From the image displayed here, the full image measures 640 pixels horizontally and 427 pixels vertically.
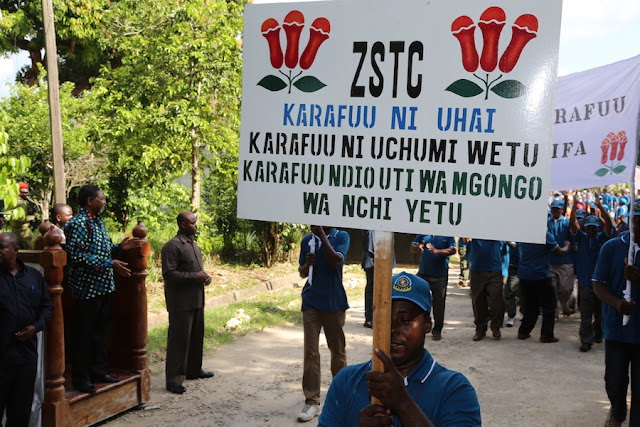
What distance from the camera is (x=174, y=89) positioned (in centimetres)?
1352

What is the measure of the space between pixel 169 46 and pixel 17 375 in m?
9.06

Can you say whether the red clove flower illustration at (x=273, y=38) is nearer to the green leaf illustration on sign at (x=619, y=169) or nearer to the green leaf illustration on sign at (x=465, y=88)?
the green leaf illustration on sign at (x=465, y=88)

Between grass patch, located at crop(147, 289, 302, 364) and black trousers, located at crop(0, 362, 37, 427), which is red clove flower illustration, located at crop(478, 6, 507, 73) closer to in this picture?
black trousers, located at crop(0, 362, 37, 427)

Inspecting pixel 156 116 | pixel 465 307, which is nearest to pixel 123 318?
pixel 156 116

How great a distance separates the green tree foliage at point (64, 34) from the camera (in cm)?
2084

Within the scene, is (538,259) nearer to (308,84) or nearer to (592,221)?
(592,221)

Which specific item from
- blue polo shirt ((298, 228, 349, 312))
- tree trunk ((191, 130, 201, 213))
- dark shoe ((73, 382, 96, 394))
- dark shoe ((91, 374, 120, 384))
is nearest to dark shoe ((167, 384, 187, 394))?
dark shoe ((91, 374, 120, 384))

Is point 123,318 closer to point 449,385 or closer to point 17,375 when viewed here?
point 17,375

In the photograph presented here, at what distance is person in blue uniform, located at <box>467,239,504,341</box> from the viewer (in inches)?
411

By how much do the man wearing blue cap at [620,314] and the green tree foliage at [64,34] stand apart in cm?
1727

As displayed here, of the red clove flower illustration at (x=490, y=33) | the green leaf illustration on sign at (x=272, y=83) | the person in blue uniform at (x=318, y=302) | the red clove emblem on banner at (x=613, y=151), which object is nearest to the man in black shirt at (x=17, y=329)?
the person in blue uniform at (x=318, y=302)

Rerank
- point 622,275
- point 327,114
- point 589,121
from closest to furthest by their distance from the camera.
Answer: point 327,114 < point 622,275 < point 589,121

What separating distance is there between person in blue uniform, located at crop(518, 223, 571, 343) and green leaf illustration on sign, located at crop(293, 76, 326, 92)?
793 centimetres

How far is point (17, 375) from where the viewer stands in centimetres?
529
